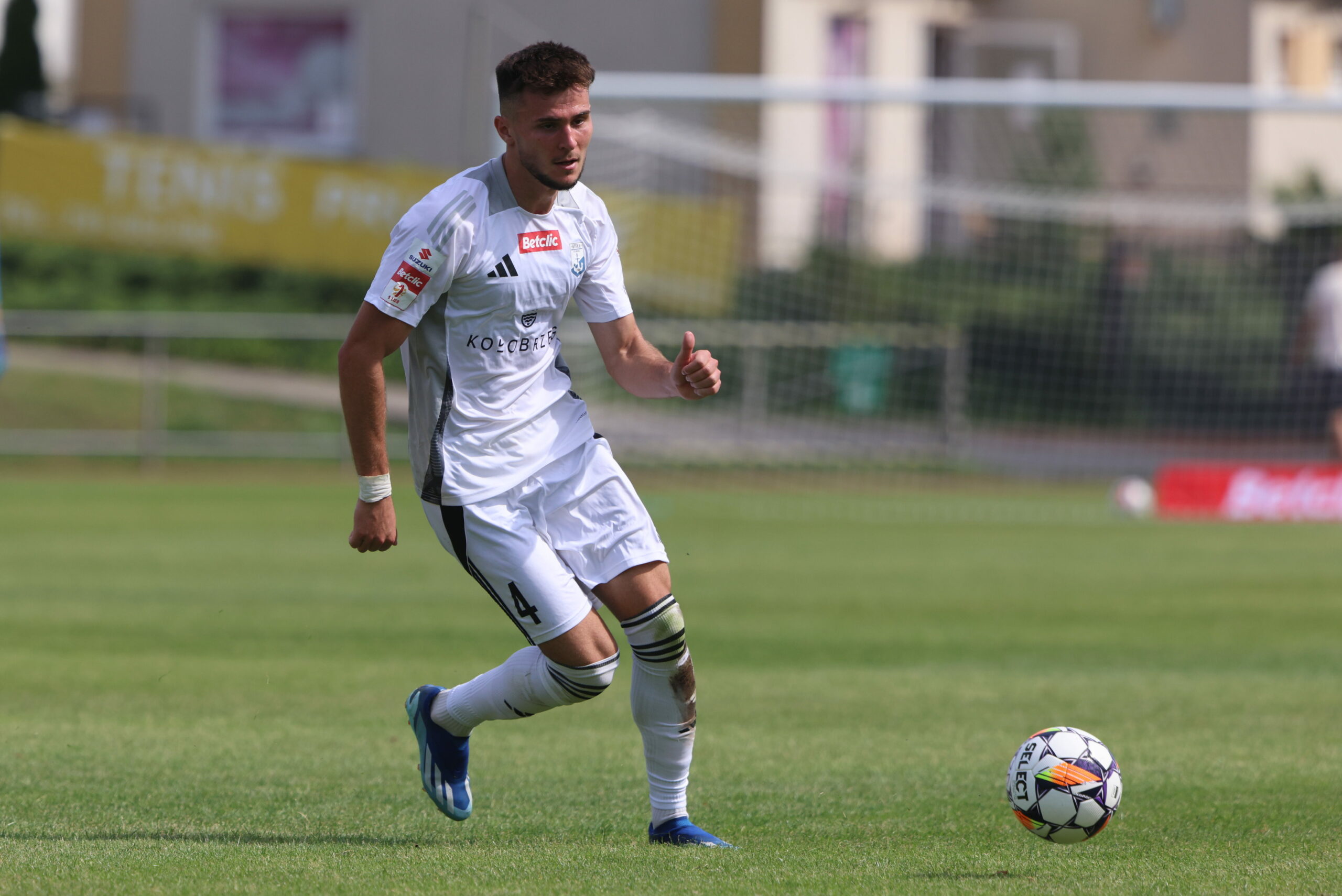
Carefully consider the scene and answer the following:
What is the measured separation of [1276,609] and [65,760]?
855 centimetres

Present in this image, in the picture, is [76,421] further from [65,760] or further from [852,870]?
[852,870]

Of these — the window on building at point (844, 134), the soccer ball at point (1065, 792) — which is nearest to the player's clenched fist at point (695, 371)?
the soccer ball at point (1065, 792)

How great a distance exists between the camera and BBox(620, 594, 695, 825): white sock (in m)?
5.23

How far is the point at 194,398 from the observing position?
80.7 ft

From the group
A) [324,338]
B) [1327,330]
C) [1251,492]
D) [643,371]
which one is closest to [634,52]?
[324,338]

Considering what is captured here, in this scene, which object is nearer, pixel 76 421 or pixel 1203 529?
pixel 1203 529

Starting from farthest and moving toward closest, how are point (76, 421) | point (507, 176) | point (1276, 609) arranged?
point (76, 421) < point (1276, 609) < point (507, 176)

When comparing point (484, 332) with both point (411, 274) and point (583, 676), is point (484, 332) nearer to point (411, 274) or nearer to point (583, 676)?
point (411, 274)

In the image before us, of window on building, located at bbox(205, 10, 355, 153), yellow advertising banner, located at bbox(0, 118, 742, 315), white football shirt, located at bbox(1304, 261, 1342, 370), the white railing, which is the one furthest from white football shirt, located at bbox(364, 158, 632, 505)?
window on building, located at bbox(205, 10, 355, 153)

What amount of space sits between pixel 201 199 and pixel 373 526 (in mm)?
25288

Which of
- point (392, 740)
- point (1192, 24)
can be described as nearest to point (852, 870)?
point (392, 740)

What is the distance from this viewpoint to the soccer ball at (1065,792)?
499 centimetres

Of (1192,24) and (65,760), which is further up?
(1192,24)

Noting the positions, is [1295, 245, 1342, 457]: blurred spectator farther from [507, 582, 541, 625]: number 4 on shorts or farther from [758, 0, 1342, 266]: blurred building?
[507, 582, 541, 625]: number 4 on shorts
